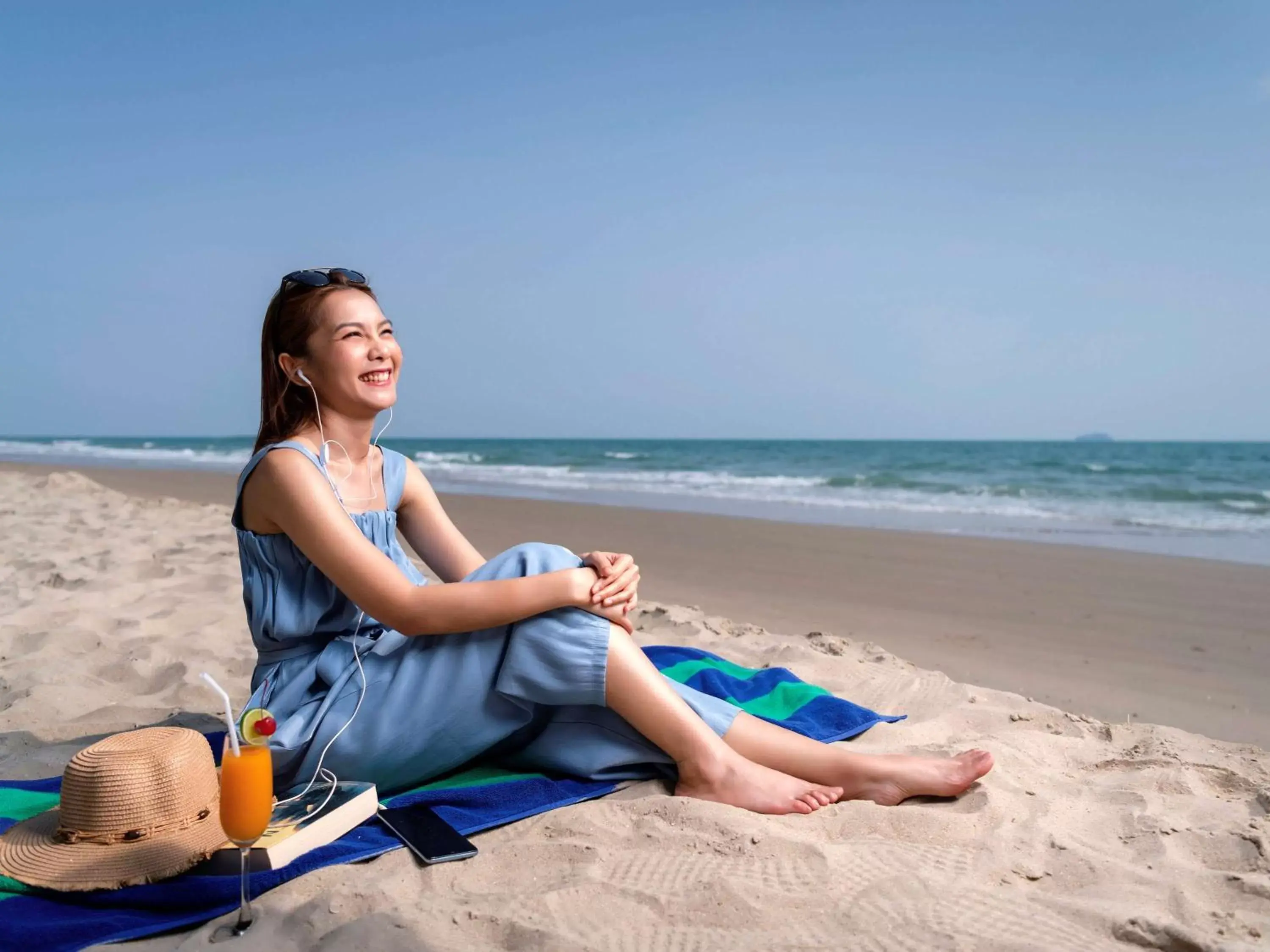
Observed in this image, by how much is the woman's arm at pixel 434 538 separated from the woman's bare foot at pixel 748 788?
0.97 m

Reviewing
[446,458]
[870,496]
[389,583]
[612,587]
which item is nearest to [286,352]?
[389,583]

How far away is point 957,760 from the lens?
245 centimetres

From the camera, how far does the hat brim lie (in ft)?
6.38

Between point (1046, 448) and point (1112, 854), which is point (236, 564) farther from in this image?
point (1046, 448)

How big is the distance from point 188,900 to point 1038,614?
14.9 feet

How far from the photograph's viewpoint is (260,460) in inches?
92.1

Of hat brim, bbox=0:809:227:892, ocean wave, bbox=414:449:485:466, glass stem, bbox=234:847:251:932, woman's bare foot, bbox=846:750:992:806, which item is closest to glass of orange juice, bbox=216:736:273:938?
glass stem, bbox=234:847:251:932

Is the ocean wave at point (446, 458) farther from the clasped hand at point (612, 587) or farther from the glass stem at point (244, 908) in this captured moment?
the glass stem at point (244, 908)

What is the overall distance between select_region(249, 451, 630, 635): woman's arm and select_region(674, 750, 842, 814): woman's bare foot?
0.45 metres

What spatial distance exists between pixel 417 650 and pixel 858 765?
3.76 feet

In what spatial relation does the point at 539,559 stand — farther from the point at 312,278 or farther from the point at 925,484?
the point at 925,484

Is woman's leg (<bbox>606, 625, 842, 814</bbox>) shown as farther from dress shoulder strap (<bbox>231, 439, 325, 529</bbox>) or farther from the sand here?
dress shoulder strap (<bbox>231, 439, 325, 529</bbox>)

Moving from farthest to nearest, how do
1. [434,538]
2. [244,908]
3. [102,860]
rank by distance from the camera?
[434,538]
[102,860]
[244,908]

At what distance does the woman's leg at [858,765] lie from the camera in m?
2.39
